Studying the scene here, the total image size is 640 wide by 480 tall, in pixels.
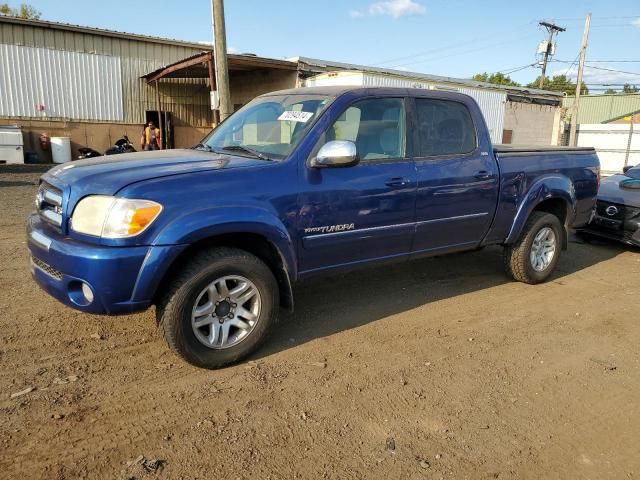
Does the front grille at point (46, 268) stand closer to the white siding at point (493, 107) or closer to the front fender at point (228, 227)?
the front fender at point (228, 227)

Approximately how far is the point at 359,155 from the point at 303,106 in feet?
2.04

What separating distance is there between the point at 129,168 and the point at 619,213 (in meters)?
6.75

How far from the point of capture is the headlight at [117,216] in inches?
119

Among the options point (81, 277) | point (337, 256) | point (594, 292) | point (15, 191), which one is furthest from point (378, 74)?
point (81, 277)

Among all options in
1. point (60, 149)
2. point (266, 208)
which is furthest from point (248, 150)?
point (60, 149)

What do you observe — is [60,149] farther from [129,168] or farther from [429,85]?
[129,168]

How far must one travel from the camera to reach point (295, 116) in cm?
404

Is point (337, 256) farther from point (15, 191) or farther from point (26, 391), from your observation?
point (15, 191)

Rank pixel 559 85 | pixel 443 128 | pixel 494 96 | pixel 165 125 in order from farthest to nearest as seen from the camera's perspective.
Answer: pixel 559 85 < pixel 494 96 < pixel 165 125 < pixel 443 128

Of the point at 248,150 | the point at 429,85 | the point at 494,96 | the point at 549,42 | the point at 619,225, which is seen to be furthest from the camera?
the point at 549,42

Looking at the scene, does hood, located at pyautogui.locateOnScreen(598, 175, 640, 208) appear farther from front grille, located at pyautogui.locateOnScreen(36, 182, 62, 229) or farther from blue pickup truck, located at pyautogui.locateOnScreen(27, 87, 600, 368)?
front grille, located at pyautogui.locateOnScreen(36, 182, 62, 229)

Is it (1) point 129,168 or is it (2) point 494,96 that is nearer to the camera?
(1) point 129,168

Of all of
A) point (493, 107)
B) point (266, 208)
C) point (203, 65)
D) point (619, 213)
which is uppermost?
point (203, 65)

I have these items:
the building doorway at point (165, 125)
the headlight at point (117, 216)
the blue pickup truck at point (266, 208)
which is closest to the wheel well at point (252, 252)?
the blue pickup truck at point (266, 208)
